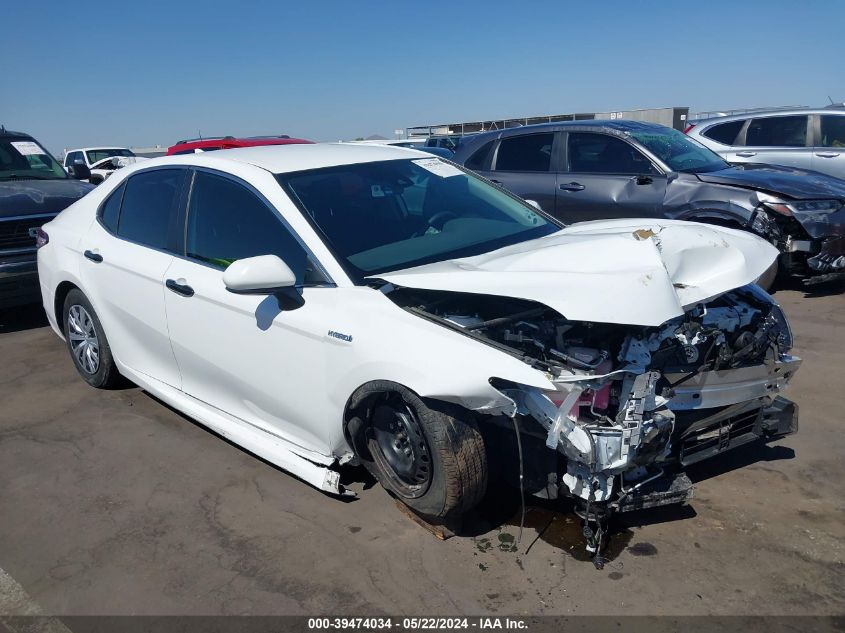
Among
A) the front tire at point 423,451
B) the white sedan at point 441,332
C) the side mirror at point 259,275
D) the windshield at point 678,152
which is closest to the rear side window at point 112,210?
the white sedan at point 441,332

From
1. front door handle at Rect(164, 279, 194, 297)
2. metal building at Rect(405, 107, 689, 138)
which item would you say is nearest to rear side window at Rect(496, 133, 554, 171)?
front door handle at Rect(164, 279, 194, 297)

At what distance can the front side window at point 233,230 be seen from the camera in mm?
3516

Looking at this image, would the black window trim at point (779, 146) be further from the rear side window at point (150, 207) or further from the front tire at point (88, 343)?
the front tire at point (88, 343)

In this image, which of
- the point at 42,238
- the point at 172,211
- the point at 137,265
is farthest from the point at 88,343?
the point at 172,211

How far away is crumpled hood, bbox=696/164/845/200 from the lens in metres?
6.65

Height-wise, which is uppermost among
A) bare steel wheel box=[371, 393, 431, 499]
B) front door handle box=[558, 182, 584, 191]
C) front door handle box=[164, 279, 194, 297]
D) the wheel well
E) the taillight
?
the taillight

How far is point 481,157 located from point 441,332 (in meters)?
5.81

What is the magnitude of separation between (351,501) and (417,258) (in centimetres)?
128

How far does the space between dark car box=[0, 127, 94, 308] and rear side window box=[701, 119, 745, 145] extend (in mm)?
8580

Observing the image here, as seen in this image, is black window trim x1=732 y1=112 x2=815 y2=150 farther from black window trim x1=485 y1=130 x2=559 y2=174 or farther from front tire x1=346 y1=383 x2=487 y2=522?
front tire x1=346 y1=383 x2=487 y2=522

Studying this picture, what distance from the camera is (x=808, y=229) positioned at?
6.52 m

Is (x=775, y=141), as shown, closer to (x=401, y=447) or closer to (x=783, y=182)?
(x=783, y=182)

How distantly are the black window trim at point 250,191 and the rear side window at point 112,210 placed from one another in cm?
82

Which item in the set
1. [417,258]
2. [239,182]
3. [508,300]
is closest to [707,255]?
[508,300]
